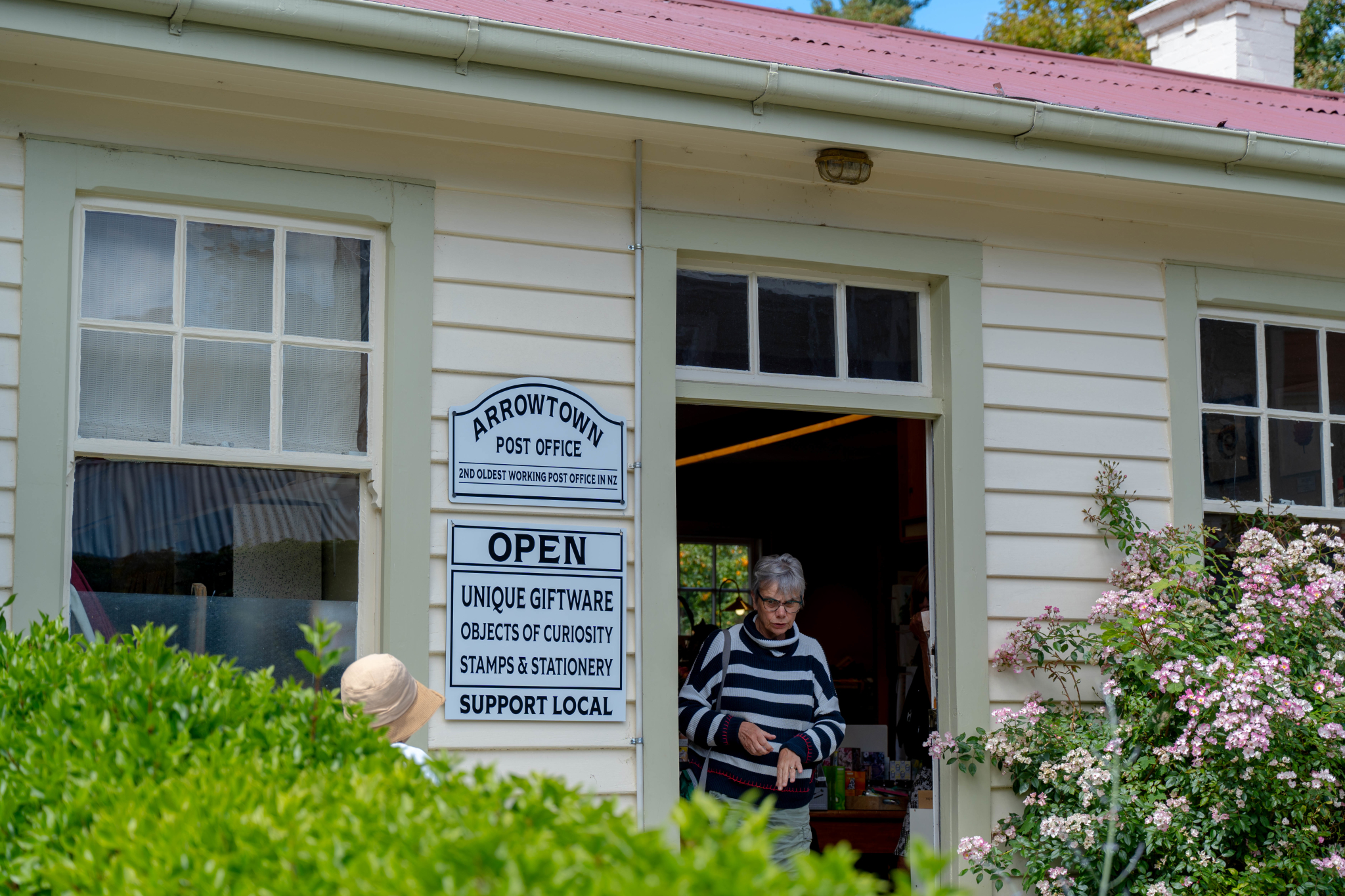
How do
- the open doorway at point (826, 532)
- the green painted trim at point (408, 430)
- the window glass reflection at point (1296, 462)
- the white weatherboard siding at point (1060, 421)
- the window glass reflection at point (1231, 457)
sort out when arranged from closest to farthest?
the green painted trim at point (408, 430), the white weatherboard siding at point (1060, 421), the window glass reflection at point (1231, 457), the window glass reflection at point (1296, 462), the open doorway at point (826, 532)

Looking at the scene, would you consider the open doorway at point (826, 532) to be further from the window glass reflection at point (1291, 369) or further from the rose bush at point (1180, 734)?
the rose bush at point (1180, 734)

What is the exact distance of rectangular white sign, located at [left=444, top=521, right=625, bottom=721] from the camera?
14.7 feet

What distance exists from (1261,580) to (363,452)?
3.19 meters

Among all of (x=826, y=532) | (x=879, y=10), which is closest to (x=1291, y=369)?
(x=826, y=532)

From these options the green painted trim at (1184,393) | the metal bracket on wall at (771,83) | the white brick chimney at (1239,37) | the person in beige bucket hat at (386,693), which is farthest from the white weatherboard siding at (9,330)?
the white brick chimney at (1239,37)

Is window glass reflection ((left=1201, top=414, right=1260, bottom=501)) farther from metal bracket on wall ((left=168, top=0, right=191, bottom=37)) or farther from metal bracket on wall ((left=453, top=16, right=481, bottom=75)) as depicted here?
metal bracket on wall ((left=168, top=0, right=191, bottom=37))

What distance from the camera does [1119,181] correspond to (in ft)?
17.2

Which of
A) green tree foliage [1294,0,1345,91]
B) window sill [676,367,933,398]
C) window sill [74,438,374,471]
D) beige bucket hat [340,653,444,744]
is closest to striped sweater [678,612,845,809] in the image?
window sill [676,367,933,398]

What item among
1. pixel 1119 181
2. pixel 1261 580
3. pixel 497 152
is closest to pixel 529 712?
pixel 497 152

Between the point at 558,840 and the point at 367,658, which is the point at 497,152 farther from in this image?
the point at 558,840

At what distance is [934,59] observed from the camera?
20.6 feet

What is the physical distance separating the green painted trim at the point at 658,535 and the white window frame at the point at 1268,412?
231 cm

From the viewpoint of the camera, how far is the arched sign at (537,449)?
14.9 ft

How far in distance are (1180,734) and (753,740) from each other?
59.9 inches
